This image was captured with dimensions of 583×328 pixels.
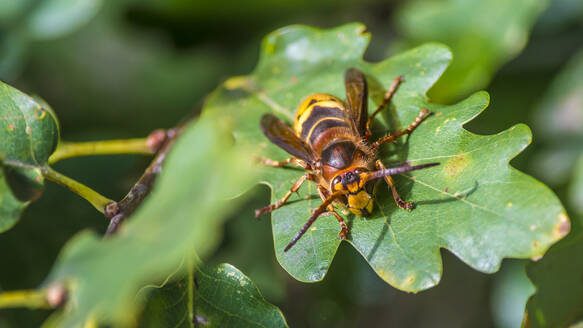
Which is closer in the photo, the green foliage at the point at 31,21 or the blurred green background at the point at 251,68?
the blurred green background at the point at 251,68

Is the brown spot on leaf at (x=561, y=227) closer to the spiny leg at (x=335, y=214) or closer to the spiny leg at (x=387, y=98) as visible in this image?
the spiny leg at (x=335, y=214)

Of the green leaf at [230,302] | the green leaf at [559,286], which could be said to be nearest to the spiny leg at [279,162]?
the green leaf at [230,302]

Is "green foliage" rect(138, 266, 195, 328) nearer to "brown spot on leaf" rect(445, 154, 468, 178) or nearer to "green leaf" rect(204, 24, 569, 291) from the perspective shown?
"green leaf" rect(204, 24, 569, 291)

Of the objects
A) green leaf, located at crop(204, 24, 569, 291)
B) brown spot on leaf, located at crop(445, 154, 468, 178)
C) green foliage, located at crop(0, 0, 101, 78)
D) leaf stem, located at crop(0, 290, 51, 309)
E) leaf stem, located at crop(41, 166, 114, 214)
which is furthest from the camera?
green foliage, located at crop(0, 0, 101, 78)

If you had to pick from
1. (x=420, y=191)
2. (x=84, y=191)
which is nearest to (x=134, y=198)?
(x=84, y=191)

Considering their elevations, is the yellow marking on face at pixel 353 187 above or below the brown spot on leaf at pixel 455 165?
below

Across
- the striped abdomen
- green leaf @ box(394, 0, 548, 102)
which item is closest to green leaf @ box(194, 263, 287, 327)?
the striped abdomen

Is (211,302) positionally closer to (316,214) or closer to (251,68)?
(316,214)
